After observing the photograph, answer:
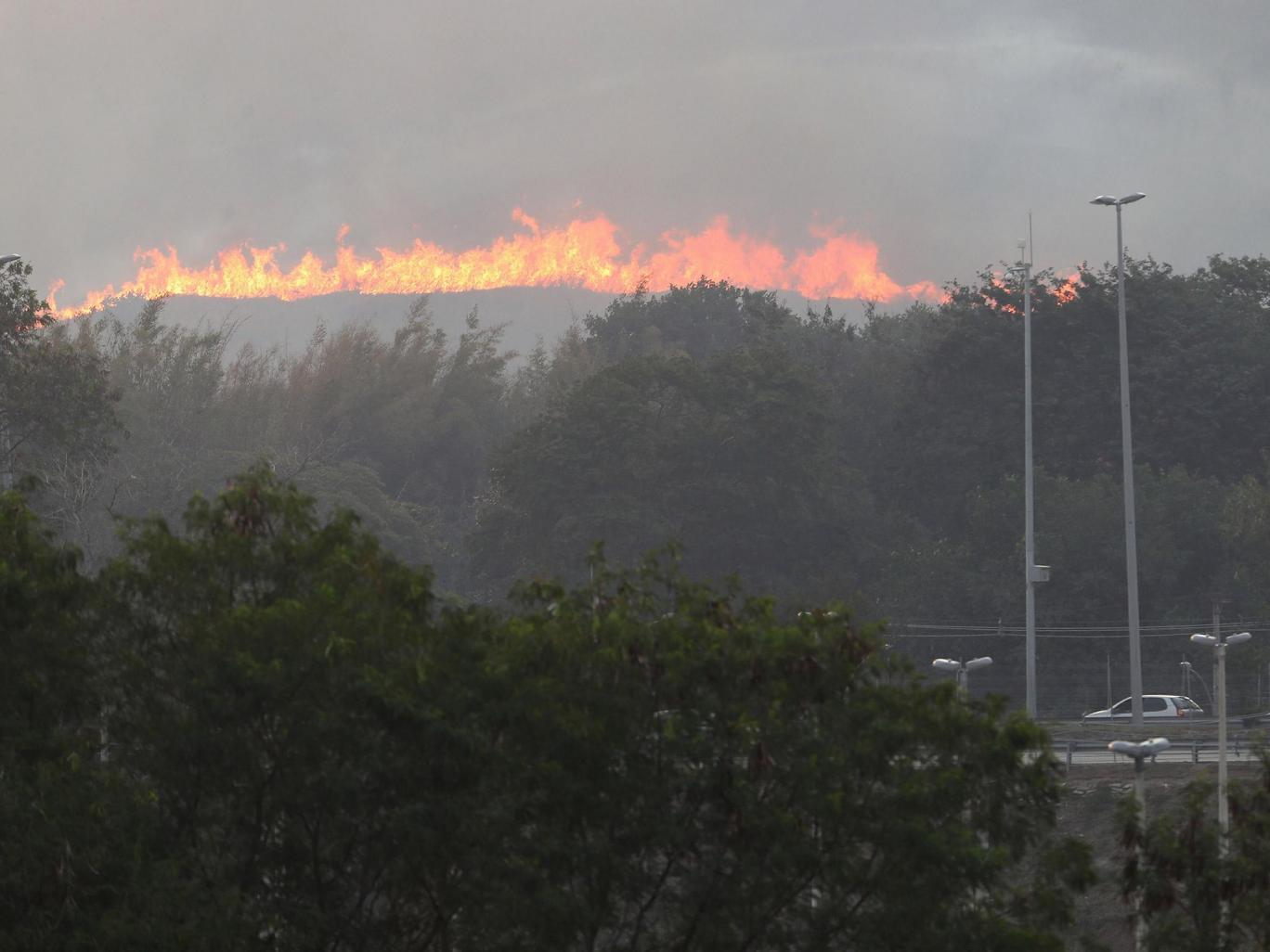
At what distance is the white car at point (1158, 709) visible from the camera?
53.8 m

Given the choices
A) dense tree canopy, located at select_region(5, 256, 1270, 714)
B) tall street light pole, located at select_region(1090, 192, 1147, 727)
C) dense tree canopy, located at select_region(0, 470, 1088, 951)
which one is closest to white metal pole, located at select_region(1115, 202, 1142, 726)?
tall street light pole, located at select_region(1090, 192, 1147, 727)

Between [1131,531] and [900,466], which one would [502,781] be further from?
[900,466]

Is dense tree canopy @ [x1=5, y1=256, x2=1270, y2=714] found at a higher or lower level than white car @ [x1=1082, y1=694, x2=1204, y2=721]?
higher

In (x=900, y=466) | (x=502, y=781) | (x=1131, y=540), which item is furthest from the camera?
(x=900, y=466)

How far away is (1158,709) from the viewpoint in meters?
56.1

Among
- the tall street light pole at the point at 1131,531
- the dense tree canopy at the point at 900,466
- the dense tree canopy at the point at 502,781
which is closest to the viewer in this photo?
the dense tree canopy at the point at 502,781

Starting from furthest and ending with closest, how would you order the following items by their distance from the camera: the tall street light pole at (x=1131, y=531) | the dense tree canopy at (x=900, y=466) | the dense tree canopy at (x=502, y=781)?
the dense tree canopy at (x=900, y=466) → the tall street light pole at (x=1131, y=531) → the dense tree canopy at (x=502, y=781)

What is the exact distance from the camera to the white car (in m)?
53.8

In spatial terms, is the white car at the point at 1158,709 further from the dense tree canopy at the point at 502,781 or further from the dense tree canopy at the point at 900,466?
the dense tree canopy at the point at 502,781

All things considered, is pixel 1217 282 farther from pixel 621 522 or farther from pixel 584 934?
pixel 584 934

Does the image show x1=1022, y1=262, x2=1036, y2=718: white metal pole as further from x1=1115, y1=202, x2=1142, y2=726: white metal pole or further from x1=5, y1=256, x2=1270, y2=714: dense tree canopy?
x1=5, y1=256, x2=1270, y2=714: dense tree canopy

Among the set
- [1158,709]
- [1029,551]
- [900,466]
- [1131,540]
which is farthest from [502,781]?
[900,466]

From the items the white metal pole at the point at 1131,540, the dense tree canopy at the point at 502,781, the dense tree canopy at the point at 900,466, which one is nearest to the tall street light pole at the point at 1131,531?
the white metal pole at the point at 1131,540

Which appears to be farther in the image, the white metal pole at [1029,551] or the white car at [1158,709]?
the white car at [1158,709]
